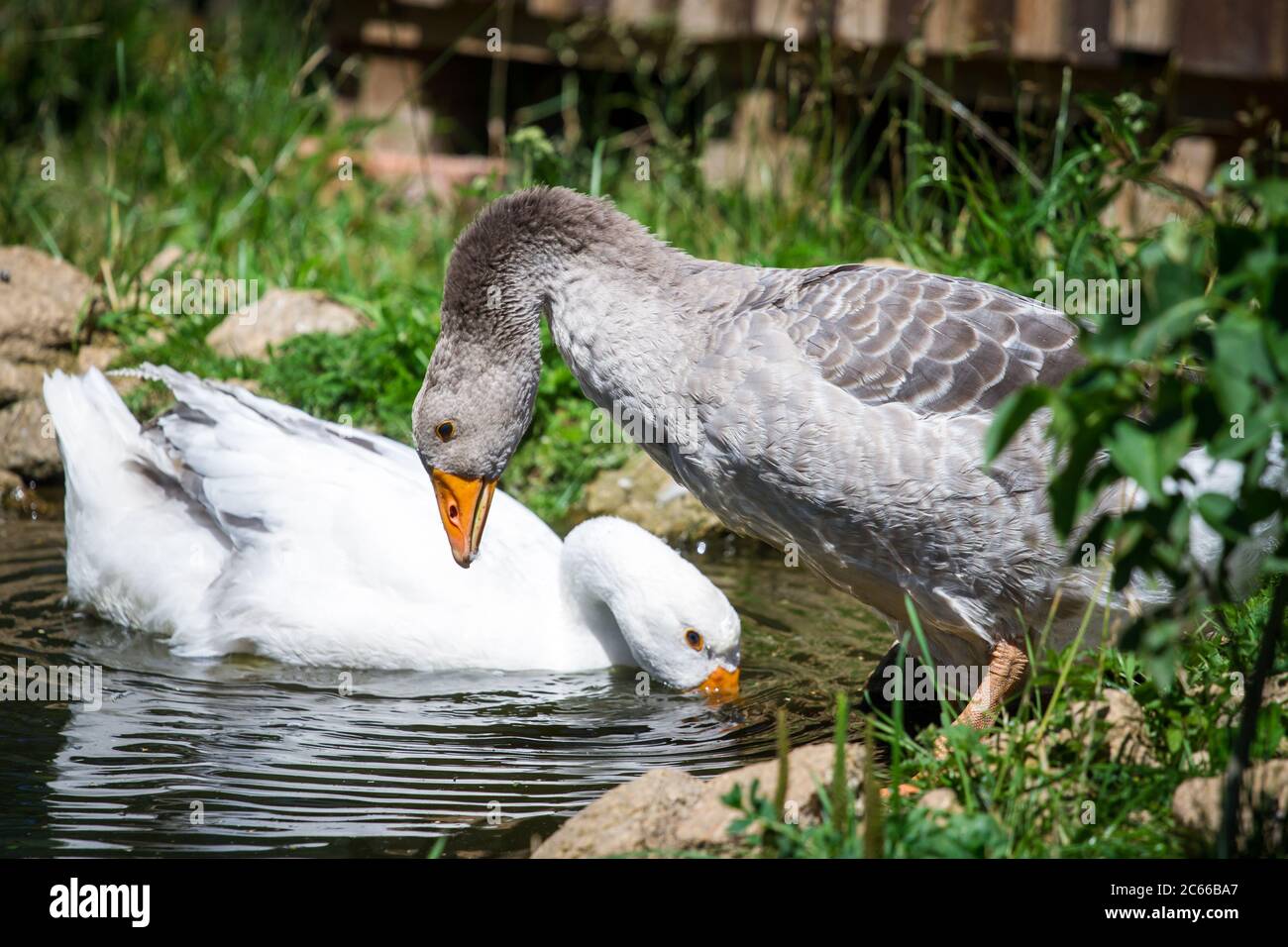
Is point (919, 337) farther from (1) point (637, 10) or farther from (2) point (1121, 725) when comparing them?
(1) point (637, 10)

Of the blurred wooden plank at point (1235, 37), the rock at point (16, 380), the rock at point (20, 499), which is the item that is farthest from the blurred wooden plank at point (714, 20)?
the rock at point (20, 499)

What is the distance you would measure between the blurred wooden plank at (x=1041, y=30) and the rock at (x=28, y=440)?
4823 millimetres

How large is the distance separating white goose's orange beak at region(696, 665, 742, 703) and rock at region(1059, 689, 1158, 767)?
4.56 feet

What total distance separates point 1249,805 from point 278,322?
475 centimetres

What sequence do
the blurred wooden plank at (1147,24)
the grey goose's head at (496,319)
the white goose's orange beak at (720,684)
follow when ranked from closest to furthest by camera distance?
the grey goose's head at (496,319) < the white goose's orange beak at (720,684) < the blurred wooden plank at (1147,24)

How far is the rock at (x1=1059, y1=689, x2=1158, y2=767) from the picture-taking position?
2.99m

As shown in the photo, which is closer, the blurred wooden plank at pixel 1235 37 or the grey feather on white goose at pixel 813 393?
the grey feather on white goose at pixel 813 393

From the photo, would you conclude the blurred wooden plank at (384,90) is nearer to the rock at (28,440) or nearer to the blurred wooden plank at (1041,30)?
the rock at (28,440)

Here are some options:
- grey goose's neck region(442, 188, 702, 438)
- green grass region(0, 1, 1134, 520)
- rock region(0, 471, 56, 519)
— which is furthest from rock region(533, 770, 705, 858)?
rock region(0, 471, 56, 519)

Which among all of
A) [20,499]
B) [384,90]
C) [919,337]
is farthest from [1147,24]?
[20,499]

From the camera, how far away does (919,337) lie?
360 centimetres

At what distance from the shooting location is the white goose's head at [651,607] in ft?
14.1

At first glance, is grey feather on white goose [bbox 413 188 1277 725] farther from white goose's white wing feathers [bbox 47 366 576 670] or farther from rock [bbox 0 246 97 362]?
rock [bbox 0 246 97 362]
